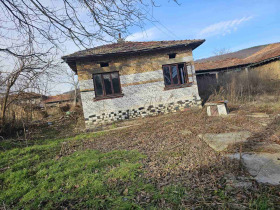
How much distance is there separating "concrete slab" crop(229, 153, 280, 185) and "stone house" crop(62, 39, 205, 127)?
6238 mm

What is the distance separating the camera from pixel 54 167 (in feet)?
12.0

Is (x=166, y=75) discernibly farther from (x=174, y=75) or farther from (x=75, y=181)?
(x=75, y=181)

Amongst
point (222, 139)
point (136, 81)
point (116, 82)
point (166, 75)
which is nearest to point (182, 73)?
point (166, 75)

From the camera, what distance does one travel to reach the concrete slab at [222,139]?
12.0 feet

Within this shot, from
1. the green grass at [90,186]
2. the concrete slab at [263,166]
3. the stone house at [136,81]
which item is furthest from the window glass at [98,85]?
the concrete slab at [263,166]

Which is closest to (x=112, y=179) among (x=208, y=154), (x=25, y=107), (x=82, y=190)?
(x=82, y=190)

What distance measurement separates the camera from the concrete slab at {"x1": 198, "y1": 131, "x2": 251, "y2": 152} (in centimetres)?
365

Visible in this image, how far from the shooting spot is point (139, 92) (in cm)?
898

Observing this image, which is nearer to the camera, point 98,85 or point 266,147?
point 266,147

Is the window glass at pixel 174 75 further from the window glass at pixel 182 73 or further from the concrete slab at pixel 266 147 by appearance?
the concrete slab at pixel 266 147

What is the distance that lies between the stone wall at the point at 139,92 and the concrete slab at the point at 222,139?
4.69 m

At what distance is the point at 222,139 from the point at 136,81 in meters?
5.94

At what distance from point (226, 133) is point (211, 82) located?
11.9 metres

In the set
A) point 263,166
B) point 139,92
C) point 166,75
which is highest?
point 166,75
